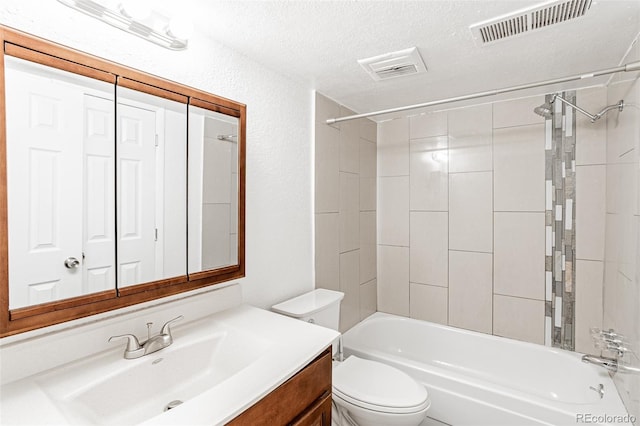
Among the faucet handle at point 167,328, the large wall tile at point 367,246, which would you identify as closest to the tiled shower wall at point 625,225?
the large wall tile at point 367,246

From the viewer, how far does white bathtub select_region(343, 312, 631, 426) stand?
1.58m

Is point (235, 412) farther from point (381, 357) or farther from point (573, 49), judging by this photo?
point (573, 49)

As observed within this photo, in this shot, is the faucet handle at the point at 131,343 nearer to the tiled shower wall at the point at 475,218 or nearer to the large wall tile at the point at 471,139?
the tiled shower wall at the point at 475,218

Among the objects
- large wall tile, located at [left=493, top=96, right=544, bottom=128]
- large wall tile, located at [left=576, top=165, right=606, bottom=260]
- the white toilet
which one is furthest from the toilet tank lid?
large wall tile, located at [left=493, top=96, right=544, bottom=128]

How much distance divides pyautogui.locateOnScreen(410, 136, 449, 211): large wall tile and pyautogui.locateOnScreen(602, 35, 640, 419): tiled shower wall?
1028 millimetres

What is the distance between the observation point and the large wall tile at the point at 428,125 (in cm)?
262

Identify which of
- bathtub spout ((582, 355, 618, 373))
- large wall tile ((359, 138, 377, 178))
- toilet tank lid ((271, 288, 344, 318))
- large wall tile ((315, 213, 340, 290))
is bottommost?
bathtub spout ((582, 355, 618, 373))

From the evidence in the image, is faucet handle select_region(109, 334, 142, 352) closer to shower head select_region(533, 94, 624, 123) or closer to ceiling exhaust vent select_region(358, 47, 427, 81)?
ceiling exhaust vent select_region(358, 47, 427, 81)

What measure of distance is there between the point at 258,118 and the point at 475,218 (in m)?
1.87

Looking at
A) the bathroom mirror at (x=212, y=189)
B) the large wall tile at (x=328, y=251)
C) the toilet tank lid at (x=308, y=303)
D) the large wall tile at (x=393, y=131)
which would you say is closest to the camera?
the bathroom mirror at (x=212, y=189)

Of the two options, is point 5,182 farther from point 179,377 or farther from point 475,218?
point 475,218

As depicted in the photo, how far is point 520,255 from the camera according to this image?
2.33m

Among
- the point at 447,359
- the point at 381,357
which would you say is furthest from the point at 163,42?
the point at 447,359

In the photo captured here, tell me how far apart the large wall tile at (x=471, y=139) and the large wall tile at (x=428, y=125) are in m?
0.06
